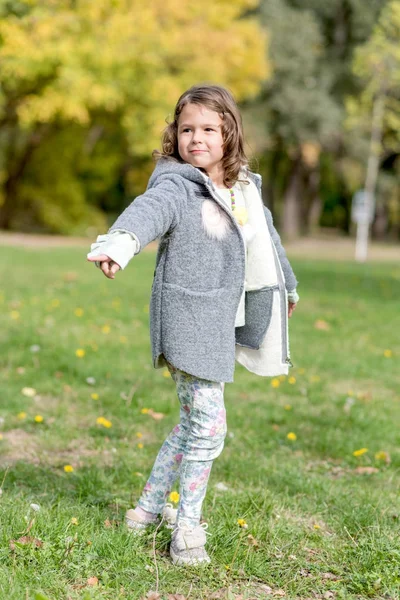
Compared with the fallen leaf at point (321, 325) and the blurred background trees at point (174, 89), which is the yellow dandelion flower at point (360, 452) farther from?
the blurred background trees at point (174, 89)

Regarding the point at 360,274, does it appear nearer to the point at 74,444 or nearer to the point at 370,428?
the point at 370,428

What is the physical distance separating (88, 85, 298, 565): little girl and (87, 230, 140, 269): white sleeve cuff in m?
0.22

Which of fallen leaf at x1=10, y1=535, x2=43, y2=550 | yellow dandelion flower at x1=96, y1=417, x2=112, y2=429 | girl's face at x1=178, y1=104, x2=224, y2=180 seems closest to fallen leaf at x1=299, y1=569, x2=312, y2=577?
fallen leaf at x1=10, y1=535, x2=43, y2=550

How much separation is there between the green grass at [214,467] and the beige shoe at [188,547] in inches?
1.9

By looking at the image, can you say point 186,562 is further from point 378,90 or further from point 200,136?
point 378,90

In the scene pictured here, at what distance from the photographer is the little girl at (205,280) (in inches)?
117

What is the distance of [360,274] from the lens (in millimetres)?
17469

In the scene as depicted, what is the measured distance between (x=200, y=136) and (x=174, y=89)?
2103 centimetres

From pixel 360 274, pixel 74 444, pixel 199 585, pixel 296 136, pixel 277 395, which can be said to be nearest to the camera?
pixel 199 585

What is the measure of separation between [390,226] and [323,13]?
22.6m

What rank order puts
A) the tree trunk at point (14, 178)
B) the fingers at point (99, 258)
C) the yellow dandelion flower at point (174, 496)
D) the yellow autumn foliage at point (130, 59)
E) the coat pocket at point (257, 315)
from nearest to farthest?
1. the fingers at point (99, 258)
2. the coat pocket at point (257, 315)
3. the yellow dandelion flower at point (174, 496)
4. the yellow autumn foliage at point (130, 59)
5. the tree trunk at point (14, 178)

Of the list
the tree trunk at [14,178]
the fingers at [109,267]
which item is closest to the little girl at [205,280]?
the fingers at [109,267]

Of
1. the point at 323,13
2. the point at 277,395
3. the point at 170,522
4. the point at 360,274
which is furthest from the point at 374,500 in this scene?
the point at 323,13

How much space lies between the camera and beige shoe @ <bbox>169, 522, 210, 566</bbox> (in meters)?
3.04
